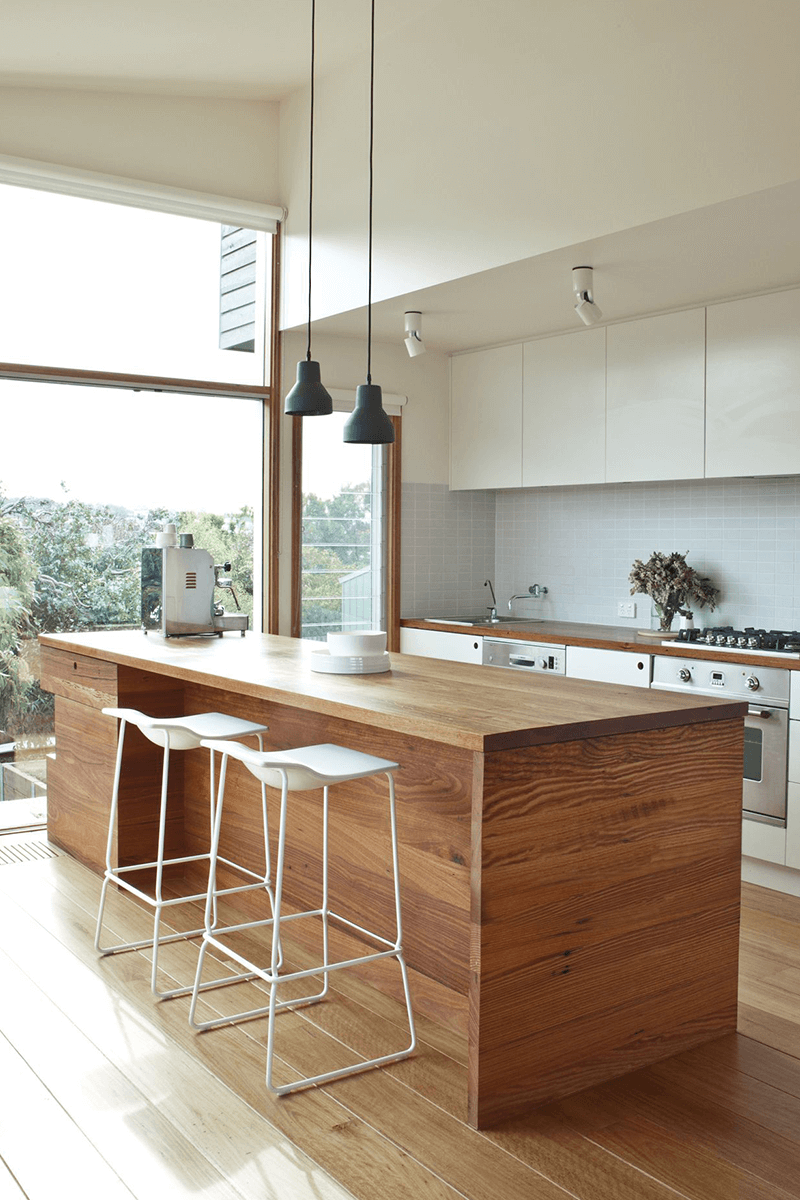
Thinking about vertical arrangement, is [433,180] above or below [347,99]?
below

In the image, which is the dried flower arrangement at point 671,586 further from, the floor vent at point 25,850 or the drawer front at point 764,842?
the floor vent at point 25,850

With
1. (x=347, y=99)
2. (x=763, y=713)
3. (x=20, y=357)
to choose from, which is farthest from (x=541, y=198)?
(x=20, y=357)

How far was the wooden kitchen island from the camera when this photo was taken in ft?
7.91

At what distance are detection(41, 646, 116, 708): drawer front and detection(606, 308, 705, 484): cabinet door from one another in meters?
2.54

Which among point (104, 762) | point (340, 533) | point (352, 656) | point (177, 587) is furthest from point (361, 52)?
point (104, 762)

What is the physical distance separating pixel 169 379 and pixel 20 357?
0.73m

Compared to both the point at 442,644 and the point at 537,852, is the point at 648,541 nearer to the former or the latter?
the point at 442,644

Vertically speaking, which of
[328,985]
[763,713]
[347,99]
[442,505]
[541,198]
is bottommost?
[328,985]

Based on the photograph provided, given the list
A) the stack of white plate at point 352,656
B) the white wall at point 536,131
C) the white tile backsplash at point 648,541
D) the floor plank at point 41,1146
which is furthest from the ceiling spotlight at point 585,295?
the floor plank at point 41,1146

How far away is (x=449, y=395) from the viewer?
20.4 ft

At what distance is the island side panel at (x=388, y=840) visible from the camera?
2.87 metres

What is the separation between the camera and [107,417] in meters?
5.17

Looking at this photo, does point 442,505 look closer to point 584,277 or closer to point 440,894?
point 584,277

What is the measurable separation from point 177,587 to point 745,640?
7.73 feet
